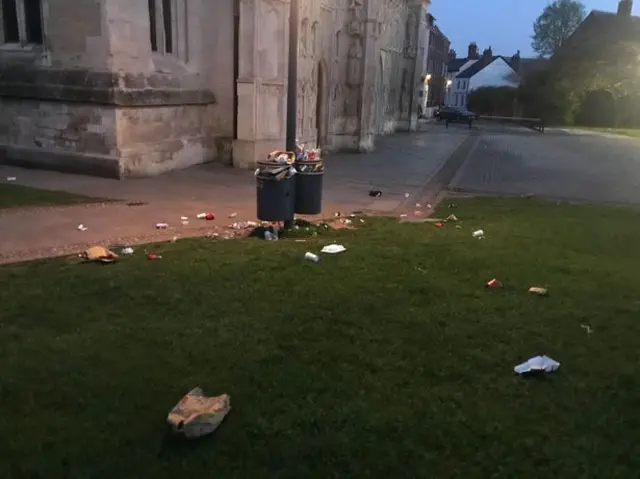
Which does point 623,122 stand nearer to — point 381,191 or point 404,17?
point 404,17

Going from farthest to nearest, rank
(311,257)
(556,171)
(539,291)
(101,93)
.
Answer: (556,171) < (101,93) < (311,257) < (539,291)

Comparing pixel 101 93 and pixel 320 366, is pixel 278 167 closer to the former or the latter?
pixel 320 366

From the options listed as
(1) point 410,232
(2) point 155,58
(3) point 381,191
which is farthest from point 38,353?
(2) point 155,58

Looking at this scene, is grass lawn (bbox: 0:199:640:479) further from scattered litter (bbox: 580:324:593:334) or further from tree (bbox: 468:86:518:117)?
tree (bbox: 468:86:518:117)

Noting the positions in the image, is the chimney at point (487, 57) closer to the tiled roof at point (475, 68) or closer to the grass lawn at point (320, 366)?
the tiled roof at point (475, 68)

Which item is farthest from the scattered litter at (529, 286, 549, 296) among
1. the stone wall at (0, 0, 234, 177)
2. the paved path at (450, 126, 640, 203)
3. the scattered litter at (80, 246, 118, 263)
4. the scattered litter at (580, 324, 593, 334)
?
the stone wall at (0, 0, 234, 177)

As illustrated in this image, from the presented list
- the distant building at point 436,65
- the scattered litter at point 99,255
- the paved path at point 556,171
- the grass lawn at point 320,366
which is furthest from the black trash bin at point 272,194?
the distant building at point 436,65

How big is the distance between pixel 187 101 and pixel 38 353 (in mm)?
10983

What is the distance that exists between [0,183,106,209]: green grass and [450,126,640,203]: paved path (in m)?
8.67

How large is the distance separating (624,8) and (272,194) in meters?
65.8

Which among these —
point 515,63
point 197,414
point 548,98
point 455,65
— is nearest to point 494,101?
point 548,98

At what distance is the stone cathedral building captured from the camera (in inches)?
487

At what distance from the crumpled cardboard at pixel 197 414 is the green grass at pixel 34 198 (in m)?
6.97

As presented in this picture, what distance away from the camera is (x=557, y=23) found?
80938 mm
